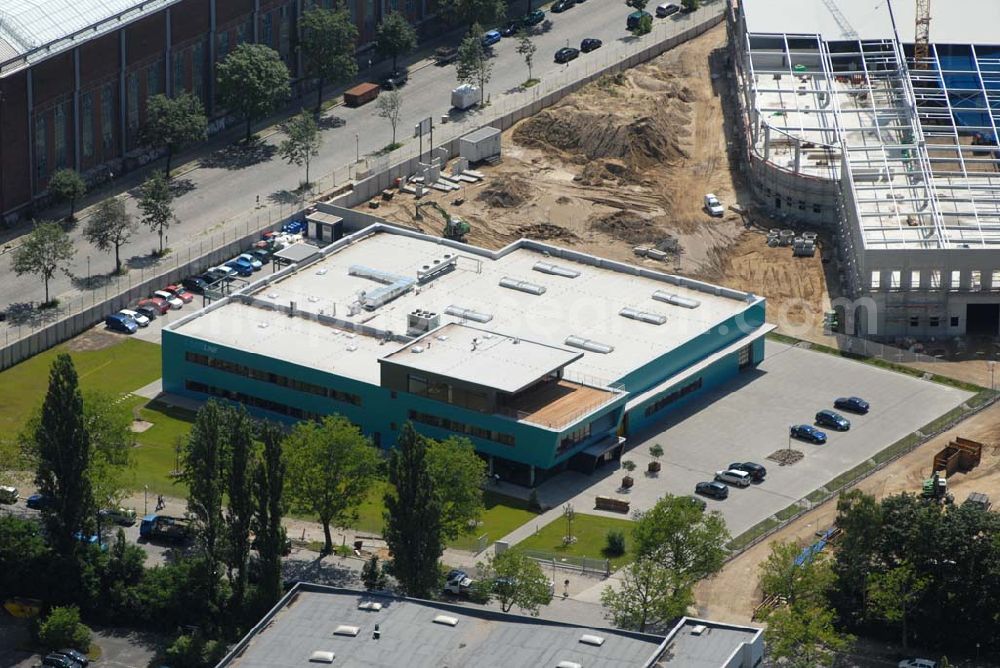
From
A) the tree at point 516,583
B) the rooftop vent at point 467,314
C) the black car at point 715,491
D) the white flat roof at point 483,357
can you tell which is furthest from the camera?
the rooftop vent at point 467,314

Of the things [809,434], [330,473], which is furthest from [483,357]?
[809,434]

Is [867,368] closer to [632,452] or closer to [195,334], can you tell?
[632,452]

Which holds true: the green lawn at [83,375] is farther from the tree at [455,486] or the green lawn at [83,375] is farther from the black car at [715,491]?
the black car at [715,491]

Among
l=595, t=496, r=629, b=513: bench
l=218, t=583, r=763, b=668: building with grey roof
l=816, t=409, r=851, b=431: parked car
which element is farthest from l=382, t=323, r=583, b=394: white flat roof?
l=218, t=583, r=763, b=668: building with grey roof

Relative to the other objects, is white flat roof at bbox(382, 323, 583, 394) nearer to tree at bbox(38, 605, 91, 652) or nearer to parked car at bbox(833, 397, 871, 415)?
parked car at bbox(833, 397, 871, 415)

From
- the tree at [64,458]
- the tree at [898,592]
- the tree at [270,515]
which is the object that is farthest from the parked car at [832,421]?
the tree at [64,458]

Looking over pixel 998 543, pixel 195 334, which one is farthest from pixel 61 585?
pixel 998 543
